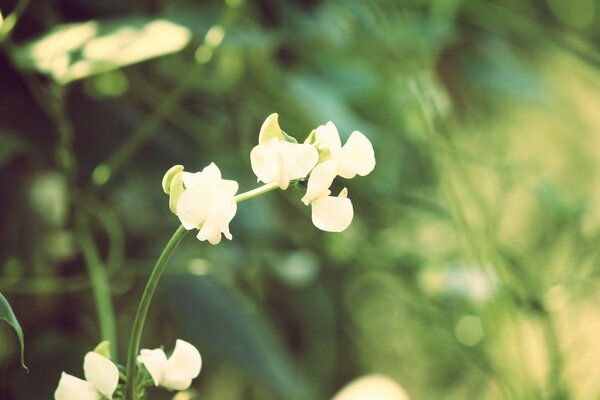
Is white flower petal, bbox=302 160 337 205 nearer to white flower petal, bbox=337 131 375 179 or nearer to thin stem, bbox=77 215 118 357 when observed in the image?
white flower petal, bbox=337 131 375 179

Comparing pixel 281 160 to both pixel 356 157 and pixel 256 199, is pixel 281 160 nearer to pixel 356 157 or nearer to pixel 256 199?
pixel 356 157

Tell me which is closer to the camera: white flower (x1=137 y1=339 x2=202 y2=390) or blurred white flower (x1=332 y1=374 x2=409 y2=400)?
white flower (x1=137 y1=339 x2=202 y2=390)

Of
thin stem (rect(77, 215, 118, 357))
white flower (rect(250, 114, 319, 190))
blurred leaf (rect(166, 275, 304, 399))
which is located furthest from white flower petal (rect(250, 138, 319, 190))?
blurred leaf (rect(166, 275, 304, 399))

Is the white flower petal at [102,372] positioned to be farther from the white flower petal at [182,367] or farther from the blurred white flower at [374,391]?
the blurred white flower at [374,391]

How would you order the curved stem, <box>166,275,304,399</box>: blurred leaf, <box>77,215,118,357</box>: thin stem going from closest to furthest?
the curved stem < <box>77,215,118,357</box>: thin stem < <box>166,275,304,399</box>: blurred leaf

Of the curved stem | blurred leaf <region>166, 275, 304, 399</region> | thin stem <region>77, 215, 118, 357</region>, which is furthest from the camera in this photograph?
blurred leaf <region>166, 275, 304, 399</region>

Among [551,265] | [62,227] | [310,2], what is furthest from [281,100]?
[551,265]

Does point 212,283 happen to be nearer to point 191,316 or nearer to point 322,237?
point 191,316
